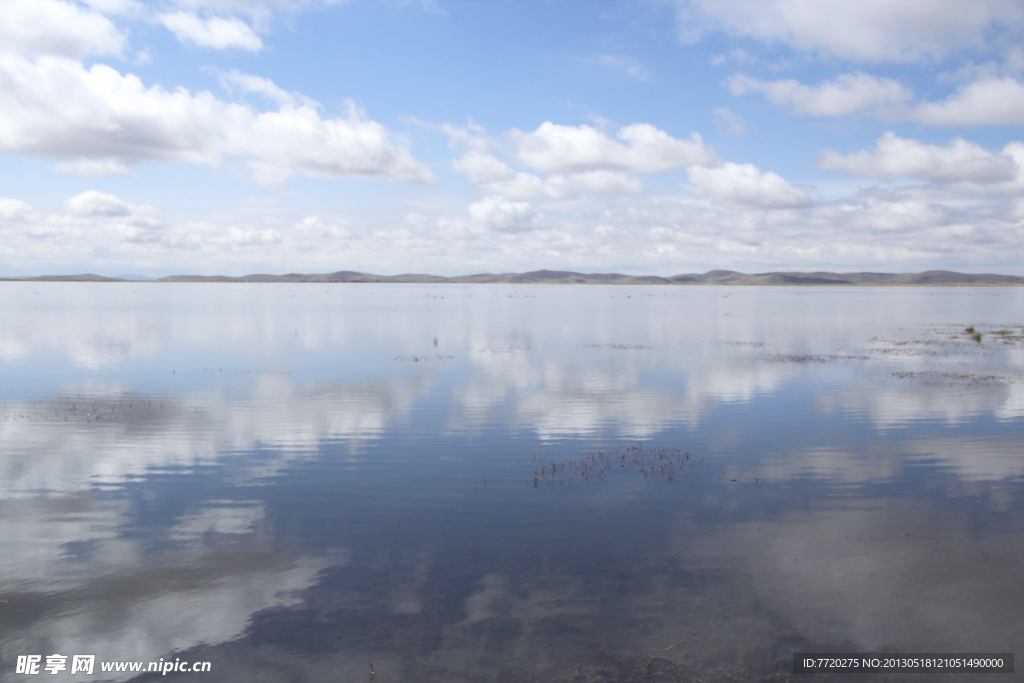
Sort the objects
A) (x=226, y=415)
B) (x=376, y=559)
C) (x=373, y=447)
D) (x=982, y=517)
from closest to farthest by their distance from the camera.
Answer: (x=376, y=559) → (x=982, y=517) → (x=373, y=447) → (x=226, y=415)

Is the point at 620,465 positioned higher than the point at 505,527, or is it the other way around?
the point at 620,465

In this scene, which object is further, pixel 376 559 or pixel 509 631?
pixel 376 559

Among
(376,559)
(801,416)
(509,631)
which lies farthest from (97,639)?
(801,416)

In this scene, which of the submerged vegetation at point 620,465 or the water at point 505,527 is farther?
the submerged vegetation at point 620,465

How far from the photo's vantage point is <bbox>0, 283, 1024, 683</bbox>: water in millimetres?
11609

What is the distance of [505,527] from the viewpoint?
1655cm

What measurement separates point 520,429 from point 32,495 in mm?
16758

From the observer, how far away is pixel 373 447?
79.3 ft

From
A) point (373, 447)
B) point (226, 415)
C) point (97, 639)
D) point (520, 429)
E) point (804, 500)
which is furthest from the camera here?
point (226, 415)

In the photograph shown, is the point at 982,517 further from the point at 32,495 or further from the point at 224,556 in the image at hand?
the point at 32,495

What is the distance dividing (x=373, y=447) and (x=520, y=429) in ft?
20.8

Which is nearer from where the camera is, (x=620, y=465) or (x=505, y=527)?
(x=505, y=527)

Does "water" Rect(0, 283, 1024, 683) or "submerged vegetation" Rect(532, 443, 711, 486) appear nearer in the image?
"water" Rect(0, 283, 1024, 683)

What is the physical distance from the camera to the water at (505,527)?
457 inches
